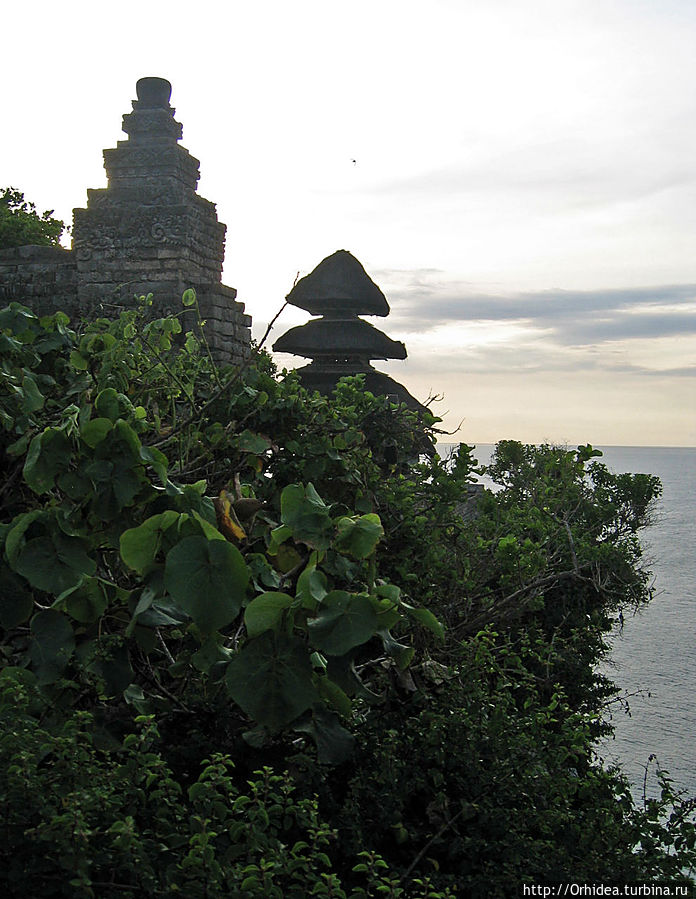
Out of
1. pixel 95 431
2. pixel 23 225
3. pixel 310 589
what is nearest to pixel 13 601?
pixel 95 431

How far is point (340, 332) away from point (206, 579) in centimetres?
1002

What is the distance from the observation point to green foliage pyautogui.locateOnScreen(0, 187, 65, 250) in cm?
1853

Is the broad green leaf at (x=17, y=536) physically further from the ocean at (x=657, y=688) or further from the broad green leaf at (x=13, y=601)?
the ocean at (x=657, y=688)

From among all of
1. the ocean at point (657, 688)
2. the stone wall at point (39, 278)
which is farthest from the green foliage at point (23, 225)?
the ocean at point (657, 688)

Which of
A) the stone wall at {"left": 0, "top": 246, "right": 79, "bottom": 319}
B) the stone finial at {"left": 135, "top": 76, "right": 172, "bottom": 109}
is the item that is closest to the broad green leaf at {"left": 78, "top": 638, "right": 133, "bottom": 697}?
the stone wall at {"left": 0, "top": 246, "right": 79, "bottom": 319}

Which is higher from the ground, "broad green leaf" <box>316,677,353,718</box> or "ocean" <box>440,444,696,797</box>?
"broad green leaf" <box>316,677,353,718</box>

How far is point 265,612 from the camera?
234cm

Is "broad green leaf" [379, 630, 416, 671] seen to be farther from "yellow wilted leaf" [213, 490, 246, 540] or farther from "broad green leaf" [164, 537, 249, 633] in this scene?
"yellow wilted leaf" [213, 490, 246, 540]

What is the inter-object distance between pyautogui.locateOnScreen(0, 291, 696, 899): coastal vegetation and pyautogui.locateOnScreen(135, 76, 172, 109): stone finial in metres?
8.91

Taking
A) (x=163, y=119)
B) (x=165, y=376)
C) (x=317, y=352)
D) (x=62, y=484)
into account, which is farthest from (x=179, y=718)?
(x=163, y=119)

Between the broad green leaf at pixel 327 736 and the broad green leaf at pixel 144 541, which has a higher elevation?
the broad green leaf at pixel 144 541

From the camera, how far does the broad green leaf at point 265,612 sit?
232 centimetres

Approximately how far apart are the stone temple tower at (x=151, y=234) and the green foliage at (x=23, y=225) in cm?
677

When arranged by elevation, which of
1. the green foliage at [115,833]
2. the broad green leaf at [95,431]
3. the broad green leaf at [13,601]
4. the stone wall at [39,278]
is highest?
the stone wall at [39,278]
